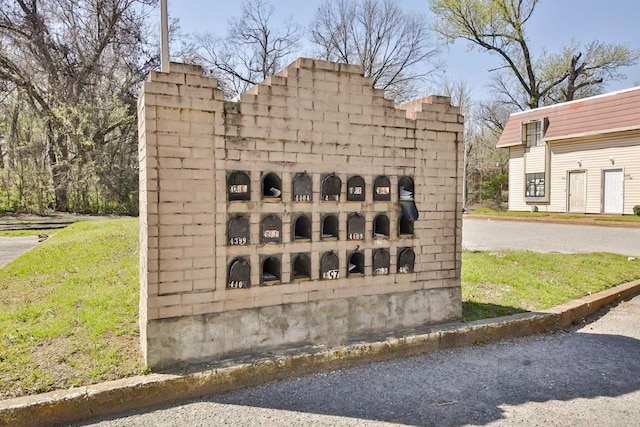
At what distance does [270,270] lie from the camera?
4223mm

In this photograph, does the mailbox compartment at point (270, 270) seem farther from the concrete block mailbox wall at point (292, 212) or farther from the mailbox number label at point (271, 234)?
the mailbox number label at point (271, 234)

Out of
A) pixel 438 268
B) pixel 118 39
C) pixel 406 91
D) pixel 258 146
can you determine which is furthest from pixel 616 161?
pixel 118 39

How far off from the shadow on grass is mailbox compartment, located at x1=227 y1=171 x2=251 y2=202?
2.94 meters

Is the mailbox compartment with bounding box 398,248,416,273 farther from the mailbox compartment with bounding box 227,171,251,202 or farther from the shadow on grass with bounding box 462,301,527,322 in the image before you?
the mailbox compartment with bounding box 227,171,251,202

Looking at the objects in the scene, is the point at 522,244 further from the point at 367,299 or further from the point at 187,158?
the point at 187,158

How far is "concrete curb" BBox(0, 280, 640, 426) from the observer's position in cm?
303

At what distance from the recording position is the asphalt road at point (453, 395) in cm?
314

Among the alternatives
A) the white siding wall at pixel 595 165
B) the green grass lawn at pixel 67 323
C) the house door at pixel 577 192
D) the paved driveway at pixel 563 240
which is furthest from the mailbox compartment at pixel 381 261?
the house door at pixel 577 192

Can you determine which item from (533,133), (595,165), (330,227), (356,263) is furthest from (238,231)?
(533,133)

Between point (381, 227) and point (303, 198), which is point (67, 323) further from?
point (381, 227)

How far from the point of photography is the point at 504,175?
3641 cm

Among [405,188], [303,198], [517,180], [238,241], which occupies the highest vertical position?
[517,180]

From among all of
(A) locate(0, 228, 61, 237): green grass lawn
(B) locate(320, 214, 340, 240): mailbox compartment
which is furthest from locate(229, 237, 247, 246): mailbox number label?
(A) locate(0, 228, 61, 237): green grass lawn

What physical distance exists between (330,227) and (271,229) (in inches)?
25.4
